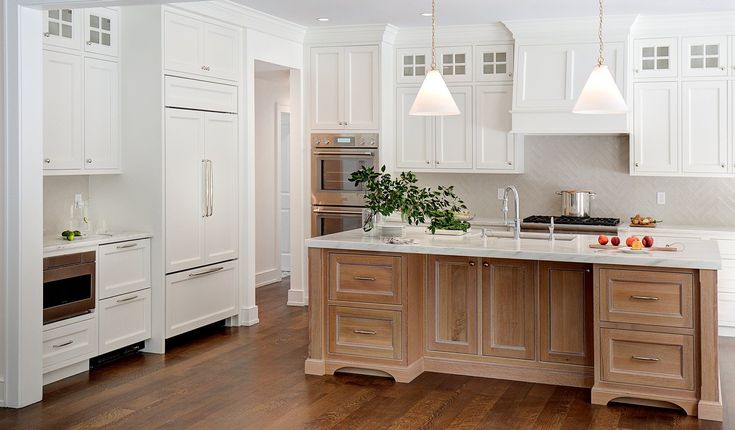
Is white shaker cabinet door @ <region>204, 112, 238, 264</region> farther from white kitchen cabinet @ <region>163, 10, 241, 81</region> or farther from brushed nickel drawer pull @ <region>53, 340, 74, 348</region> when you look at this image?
brushed nickel drawer pull @ <region>53, 340, 74, 348</region>

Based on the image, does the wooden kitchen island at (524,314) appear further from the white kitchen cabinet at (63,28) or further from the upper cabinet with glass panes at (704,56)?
the upper cabinet with glass panes at (704,56)

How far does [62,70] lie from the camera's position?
527 cm

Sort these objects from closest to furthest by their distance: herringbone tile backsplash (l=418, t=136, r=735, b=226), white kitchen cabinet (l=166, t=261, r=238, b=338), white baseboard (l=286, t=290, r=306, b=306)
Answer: white kitchen cabinet (l=166, t=261, r=238, b=338)
herringbone tile backsplash (l=418, t=136, r=735, b=226)
white baseboard (l=286, t=290, r=306, b=306)

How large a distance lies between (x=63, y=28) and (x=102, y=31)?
39 centimetres

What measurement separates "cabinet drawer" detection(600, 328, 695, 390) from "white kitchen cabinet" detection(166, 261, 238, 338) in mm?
3083

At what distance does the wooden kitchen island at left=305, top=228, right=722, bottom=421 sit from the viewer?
4359 millimetres

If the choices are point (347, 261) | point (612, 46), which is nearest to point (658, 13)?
point (612, 46)

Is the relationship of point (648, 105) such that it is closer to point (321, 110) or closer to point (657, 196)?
point (657, 196)

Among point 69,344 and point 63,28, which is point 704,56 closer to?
point 63,28

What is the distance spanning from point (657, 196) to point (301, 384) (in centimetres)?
394

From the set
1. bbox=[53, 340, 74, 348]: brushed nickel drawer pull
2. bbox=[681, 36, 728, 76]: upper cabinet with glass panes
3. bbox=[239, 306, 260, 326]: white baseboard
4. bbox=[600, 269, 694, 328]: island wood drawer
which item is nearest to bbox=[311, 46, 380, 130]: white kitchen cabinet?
bbox=[239, 306, 260, 326]: white baseboard

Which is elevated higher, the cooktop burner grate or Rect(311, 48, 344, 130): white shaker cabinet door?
Rect(311, 48, 344, 130): white shaker cabinet door

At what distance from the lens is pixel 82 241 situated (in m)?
5.24

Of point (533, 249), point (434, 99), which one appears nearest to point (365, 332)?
point (533, 249)
